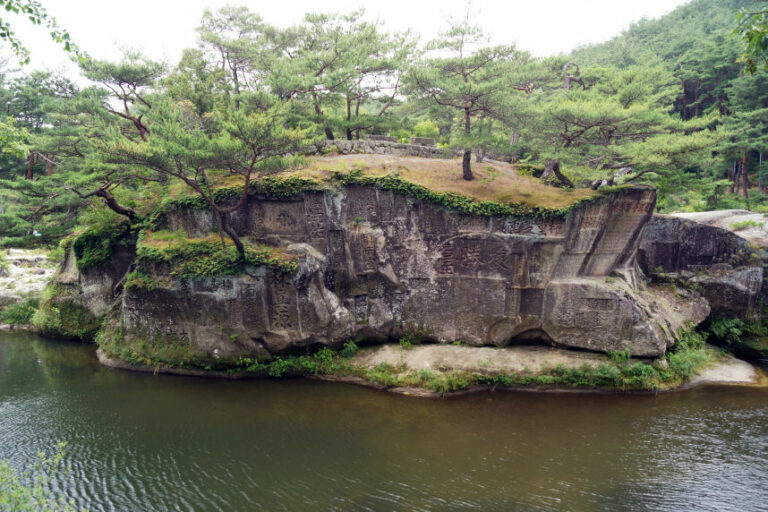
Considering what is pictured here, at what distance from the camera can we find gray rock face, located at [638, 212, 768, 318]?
48.8ft

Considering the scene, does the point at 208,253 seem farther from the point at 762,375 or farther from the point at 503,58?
the point at 762,375

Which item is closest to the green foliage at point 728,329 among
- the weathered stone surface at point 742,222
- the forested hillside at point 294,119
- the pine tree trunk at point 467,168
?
the weathered stone surface at point 742,222

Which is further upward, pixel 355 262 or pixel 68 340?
pixel 355 262

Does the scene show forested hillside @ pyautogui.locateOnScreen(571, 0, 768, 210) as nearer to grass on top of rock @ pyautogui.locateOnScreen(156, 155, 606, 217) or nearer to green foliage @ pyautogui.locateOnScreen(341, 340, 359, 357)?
grass on top of rock @ pyautogui.locateOnScreen(156, 155, 606, 217)

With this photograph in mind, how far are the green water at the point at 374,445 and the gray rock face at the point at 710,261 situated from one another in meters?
3.61

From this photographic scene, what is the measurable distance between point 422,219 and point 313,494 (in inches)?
338

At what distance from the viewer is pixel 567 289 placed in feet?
44.1

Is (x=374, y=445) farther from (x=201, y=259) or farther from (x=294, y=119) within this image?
(x=294, y=119)

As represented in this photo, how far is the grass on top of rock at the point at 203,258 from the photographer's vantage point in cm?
1287

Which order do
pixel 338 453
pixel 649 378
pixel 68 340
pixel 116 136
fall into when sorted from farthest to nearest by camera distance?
pixel 68 340 → pixel 649 378 → pixel 116 136 → pixel 338 453

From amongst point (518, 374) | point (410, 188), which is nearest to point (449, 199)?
point (410, 188)

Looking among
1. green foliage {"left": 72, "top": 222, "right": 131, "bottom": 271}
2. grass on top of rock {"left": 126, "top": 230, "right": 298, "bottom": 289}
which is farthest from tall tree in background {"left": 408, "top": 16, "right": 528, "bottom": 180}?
green foliage {"left": 72, "top": 222, "right": 131, "bottom": 271}

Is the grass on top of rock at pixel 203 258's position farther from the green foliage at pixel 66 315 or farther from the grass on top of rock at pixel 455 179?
the green foliage at pixel 66 315

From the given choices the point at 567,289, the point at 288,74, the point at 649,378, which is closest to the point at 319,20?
the point at 288,74
